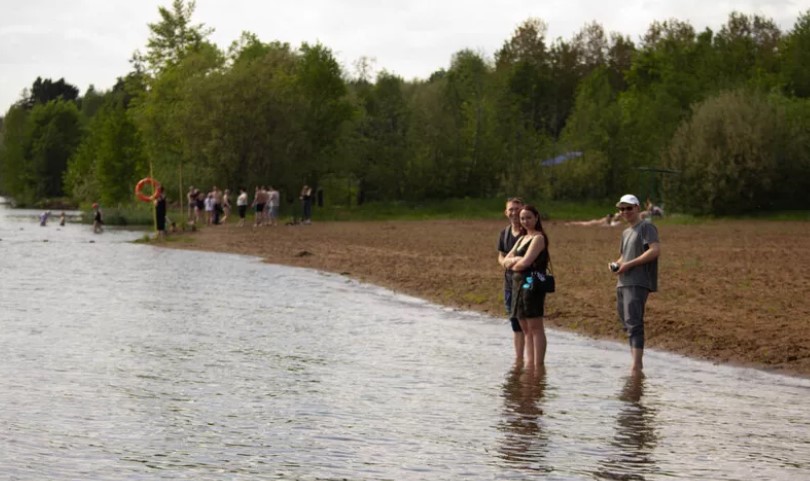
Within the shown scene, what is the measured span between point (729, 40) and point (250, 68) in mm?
42334

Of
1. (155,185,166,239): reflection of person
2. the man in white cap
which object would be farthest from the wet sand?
the man in white cap

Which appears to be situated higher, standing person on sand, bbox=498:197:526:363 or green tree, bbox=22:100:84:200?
green tree, bbox=22:100:84:200

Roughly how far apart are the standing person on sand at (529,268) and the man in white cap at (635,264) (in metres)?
0.79

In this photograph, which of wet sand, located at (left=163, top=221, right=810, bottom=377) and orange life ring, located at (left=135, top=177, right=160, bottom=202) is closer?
wet sand, located at (left=163, top=221, right=810, bottom=377)

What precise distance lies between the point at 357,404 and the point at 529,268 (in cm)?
251

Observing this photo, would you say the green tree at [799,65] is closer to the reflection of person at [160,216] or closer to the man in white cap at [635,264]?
the reflection of person at [160,216]

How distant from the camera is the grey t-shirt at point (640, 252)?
13.0 meters

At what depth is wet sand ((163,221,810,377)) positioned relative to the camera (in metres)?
16.6

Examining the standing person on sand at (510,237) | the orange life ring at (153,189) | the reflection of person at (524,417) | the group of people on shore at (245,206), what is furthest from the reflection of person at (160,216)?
the standing person on sand at (510,237)

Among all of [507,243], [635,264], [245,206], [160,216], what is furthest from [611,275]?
[245,206]

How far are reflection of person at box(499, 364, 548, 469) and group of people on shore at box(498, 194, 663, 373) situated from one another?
0.49 metres

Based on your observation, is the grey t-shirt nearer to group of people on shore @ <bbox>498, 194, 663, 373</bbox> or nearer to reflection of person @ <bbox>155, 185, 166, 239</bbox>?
group of people on shore @ <bbox>498, 194, 663, 373</bbox>

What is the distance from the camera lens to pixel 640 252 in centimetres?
1302

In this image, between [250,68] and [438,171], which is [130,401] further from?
[438,171]
